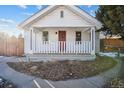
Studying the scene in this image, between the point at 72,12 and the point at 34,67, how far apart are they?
206 centimetres

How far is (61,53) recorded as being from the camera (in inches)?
333

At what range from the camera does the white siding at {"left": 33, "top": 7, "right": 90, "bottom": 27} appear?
8695mm

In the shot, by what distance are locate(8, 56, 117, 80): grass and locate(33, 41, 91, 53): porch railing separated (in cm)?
50

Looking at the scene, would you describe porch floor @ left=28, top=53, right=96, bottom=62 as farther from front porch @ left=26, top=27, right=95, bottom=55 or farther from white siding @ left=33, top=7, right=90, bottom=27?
white siding @ left=33, top=7, right=90, bottom=27

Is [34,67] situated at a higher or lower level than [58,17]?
lower

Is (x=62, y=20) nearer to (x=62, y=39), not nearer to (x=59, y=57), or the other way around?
(x=62, y=39)

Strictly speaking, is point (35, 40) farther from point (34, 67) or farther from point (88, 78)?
point (88, 78)

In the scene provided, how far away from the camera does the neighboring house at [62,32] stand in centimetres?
848

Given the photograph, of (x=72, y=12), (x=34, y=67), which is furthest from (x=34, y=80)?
(x=72, y=12)

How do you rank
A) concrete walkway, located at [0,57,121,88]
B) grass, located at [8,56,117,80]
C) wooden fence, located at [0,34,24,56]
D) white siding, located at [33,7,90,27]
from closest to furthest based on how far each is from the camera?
concrete walkway, located at [0,57,121,88]
grass, located at [8,56,117,80]
wooden fence, located at [0,34,24,56]
white siding, located at [33,7,90,27]

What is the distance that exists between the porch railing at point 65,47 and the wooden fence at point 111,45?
44cm

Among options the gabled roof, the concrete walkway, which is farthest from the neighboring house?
the concrete walkway

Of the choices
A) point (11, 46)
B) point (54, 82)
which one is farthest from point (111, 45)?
point (11, 46)

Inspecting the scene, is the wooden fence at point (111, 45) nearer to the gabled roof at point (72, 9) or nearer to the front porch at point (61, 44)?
the front porch at point (61, 44)
